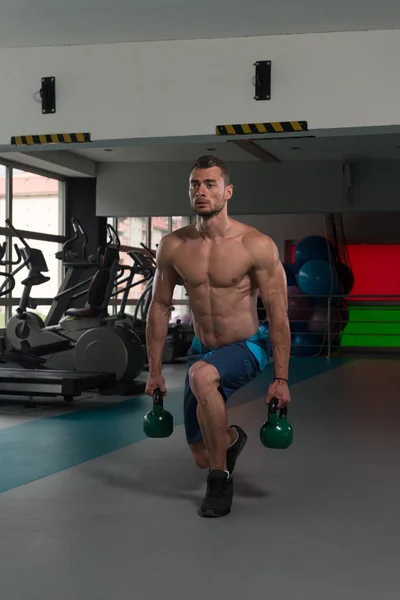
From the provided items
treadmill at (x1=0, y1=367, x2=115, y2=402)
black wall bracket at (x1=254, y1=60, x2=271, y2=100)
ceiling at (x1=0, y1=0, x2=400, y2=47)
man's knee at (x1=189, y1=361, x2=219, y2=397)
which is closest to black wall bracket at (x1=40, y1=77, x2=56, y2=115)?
ceiling at (x1=0, y1=0, x2=400, y2=47)

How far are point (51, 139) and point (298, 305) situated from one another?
7.79 metres

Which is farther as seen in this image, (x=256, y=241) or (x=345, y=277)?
(x=345, y=277)

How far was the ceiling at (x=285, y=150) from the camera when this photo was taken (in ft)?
34.6

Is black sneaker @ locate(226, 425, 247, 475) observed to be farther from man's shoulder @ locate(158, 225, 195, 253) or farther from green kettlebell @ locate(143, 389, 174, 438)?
man's shoulder @ locate(158, 225, 195, 253)

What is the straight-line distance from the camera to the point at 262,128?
4.97 meters

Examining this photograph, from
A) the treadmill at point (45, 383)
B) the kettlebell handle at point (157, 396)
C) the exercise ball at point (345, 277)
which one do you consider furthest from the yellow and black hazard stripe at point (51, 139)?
the exercise ball at point (345, 277)

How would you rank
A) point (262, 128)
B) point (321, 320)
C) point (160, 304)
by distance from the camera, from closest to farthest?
point (160, 304), point (262, 128), point (321, 320)

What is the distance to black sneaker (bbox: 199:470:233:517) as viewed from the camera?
3.10 metres

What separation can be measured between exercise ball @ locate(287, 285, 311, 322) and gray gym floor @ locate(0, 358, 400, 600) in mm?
6928

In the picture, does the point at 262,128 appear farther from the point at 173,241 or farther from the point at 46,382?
the point at 46,382

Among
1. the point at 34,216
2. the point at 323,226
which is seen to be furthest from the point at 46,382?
the point at 323,226

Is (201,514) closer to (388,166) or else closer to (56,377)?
(56,377)

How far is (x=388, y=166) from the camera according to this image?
39.5ft

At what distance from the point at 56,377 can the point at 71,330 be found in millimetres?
1508
